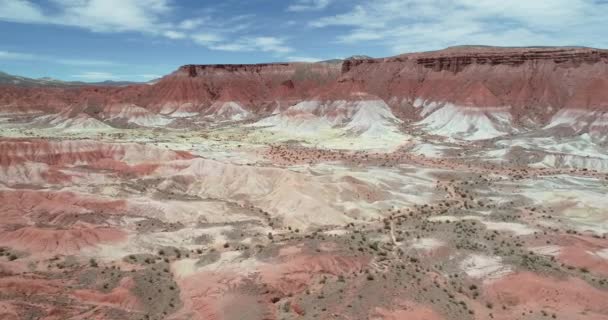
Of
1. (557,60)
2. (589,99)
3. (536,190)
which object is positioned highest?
(557,60)

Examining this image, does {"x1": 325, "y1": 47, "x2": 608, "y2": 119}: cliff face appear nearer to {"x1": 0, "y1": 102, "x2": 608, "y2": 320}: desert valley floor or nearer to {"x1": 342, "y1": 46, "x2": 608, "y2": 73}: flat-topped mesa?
{"x1": 342, "y1": 46, "x2": 608, "y2": 73}: flat-topped mesa

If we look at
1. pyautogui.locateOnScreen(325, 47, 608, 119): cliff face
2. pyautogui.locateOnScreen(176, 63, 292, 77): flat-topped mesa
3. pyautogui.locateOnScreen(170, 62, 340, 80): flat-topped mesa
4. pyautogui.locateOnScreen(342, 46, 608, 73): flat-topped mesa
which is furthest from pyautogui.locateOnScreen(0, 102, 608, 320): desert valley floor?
pyautogui.locateOnScreen(176, 63, 292, 77): flat-topped mesa

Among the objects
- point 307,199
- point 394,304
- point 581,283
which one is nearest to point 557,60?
point 307,199

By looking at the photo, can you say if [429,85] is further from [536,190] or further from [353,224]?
[353,224]

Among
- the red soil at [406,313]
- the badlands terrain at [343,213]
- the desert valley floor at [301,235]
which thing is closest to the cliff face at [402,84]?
the badlands terrain at [343,213]

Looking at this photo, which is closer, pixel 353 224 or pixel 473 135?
pixel 353 224

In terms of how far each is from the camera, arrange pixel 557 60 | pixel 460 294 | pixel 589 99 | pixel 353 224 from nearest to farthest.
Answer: pixel 460 294 → pixel 353 224 → pixel 589 99 → pixel 557 60

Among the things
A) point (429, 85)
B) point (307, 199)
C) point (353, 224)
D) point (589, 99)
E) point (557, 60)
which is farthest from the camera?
point (429, 85)
